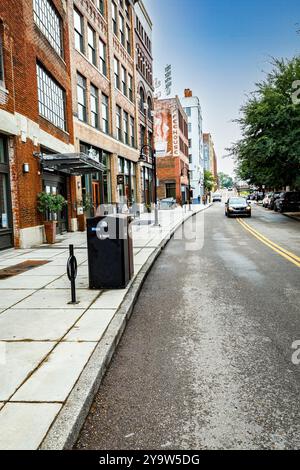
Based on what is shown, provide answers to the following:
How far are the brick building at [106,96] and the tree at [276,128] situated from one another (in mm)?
9217

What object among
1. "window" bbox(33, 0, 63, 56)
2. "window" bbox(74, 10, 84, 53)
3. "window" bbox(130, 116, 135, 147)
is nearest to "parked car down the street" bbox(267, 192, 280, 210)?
"window" bbox(130, 116, 135, 147)

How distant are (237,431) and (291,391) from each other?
2.90 feet

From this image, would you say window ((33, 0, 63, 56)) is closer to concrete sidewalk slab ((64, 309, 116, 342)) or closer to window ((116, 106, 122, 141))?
window ((116, 106, 122, 141))

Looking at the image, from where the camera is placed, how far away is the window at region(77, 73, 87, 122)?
69.5 feet

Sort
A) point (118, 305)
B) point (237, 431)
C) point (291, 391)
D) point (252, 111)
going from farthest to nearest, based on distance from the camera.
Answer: point (252, 111), point (118, 305), point (291, 391), point (237, 431)

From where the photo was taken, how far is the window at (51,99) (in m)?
15.8

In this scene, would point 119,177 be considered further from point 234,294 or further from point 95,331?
point 95,331

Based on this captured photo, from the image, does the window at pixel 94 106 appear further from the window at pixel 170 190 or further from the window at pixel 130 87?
the window at pixel 170 190

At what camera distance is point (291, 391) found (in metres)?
3.57

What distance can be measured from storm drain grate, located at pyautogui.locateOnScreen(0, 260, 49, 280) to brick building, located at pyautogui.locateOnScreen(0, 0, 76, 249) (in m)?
2.72

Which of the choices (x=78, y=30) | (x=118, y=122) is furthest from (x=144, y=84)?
(x=78, y=30)

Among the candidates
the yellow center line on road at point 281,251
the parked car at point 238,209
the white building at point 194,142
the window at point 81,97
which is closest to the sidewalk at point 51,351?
the yellow center line on road at point 281,251

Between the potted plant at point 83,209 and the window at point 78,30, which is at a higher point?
the window at point 78,30

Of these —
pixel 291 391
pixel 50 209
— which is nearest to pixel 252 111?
pixel 50 209
